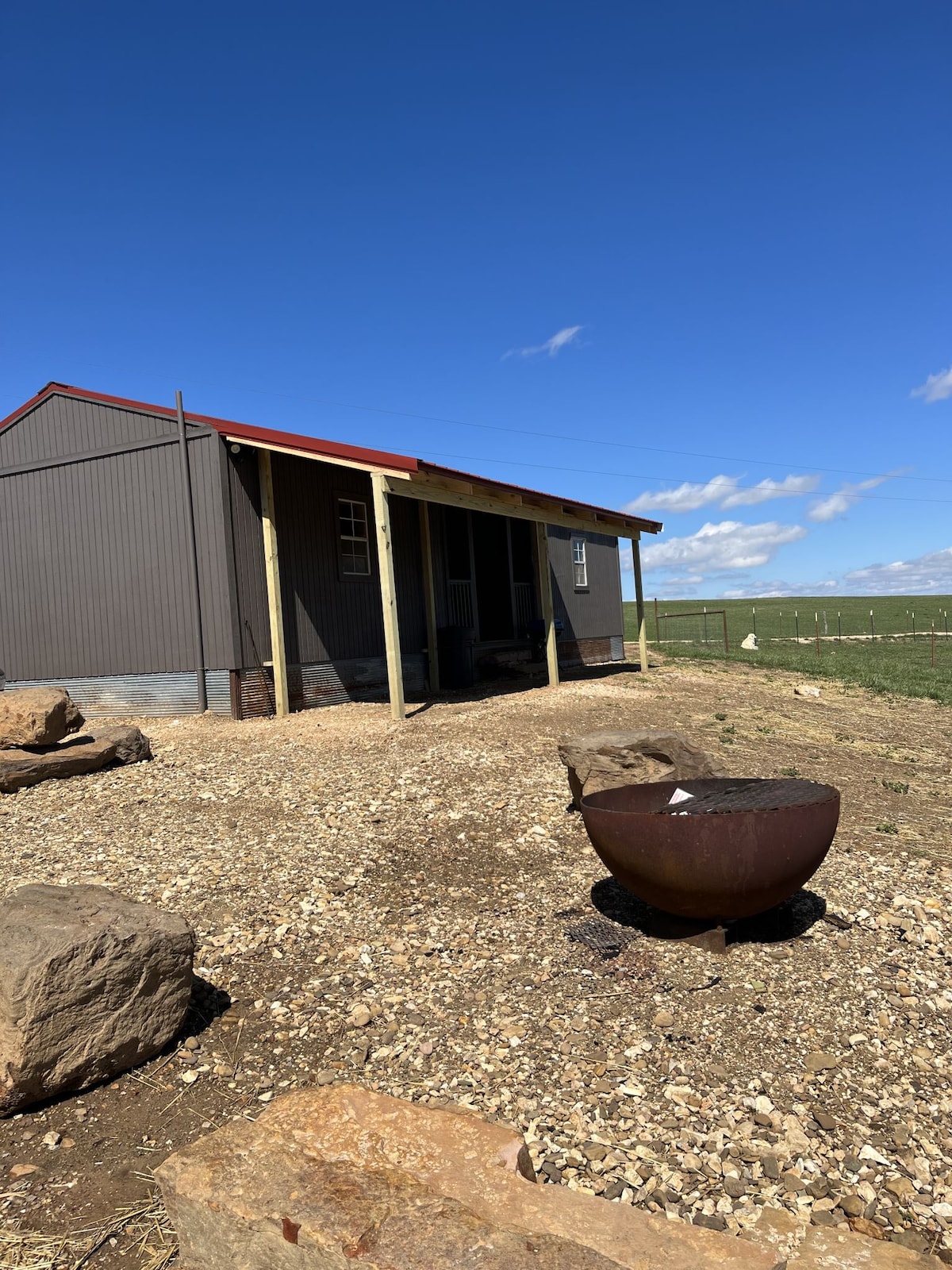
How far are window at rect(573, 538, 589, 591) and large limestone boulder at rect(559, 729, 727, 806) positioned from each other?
43.9 ft

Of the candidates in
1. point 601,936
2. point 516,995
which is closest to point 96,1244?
point 516,995

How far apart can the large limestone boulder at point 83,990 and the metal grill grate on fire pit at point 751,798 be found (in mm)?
2451

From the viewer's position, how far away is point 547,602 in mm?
14273

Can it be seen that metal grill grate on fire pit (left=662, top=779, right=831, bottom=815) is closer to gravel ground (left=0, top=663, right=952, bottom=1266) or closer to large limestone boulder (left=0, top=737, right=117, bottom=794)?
gravel ground (left=0, top=663, right=952, bottom=1266)

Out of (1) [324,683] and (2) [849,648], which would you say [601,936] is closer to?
(1) [324,683]

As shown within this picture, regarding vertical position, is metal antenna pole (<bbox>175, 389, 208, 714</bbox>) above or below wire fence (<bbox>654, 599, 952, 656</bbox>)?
above

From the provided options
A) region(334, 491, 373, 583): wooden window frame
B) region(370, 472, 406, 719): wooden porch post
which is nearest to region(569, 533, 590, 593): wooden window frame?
region(334, 491, 373, 583): wooden window frame

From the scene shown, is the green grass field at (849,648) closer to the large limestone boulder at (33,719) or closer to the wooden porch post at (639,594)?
the wooden porch post at (639,594)

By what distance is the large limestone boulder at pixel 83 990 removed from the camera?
3391mm

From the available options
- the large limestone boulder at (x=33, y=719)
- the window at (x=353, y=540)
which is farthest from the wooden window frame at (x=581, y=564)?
the large limestone boulder at (x=33, y=719)

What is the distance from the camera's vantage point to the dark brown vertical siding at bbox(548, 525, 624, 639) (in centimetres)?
1897

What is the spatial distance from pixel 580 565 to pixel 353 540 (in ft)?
25.7

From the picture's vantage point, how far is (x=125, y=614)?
12.2 m

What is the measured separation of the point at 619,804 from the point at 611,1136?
204cm
